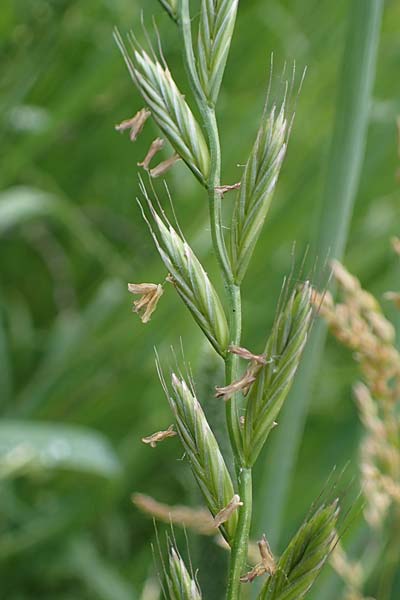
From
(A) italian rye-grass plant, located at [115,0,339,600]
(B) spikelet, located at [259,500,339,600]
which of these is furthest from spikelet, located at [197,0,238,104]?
(B) spikelet, located at [259,500,339,600]

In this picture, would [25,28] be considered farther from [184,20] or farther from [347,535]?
[184,20]

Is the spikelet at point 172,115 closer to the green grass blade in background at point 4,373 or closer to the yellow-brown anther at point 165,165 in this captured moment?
the yellow-brown anther at point 165,165

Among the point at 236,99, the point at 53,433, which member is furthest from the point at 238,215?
the point at 236,99

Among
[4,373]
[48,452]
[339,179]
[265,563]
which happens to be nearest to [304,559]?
[265,563]

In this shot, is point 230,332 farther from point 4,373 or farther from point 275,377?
point 4,373

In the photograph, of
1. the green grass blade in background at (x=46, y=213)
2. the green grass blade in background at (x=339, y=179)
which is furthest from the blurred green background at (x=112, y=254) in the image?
the green grass blade in background at (x=339, y=179)

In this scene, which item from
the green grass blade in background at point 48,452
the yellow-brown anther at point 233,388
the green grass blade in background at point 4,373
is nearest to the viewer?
the yellow-brown anther at point 233,388
